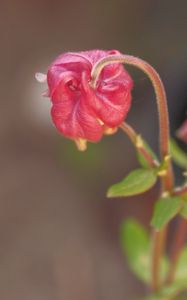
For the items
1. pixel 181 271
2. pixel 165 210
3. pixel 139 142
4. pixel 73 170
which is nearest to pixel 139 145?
pixel 139 142

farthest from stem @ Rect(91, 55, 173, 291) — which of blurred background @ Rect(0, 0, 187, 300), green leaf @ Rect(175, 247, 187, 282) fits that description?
blurred background @ Rect(0, 0, 187, 300)

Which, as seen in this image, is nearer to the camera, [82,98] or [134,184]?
[82,98]

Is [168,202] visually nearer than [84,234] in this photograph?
Yes

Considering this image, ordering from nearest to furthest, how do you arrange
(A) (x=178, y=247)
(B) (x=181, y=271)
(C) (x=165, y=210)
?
1. (C) (x=165, y=210)
2. (A) (x=178, y=247)
3. (B) (x=181, y=271)

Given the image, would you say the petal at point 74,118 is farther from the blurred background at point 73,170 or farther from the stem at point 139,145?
the blurred background at point 73,170

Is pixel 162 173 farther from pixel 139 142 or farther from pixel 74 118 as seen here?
pixel 74 118

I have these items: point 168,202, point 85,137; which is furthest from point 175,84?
point 85,137

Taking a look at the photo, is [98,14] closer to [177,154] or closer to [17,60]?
[17,60]

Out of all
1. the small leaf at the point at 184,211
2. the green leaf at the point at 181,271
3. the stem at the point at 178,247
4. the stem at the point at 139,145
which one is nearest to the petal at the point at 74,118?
the stem at the point at 139,145
